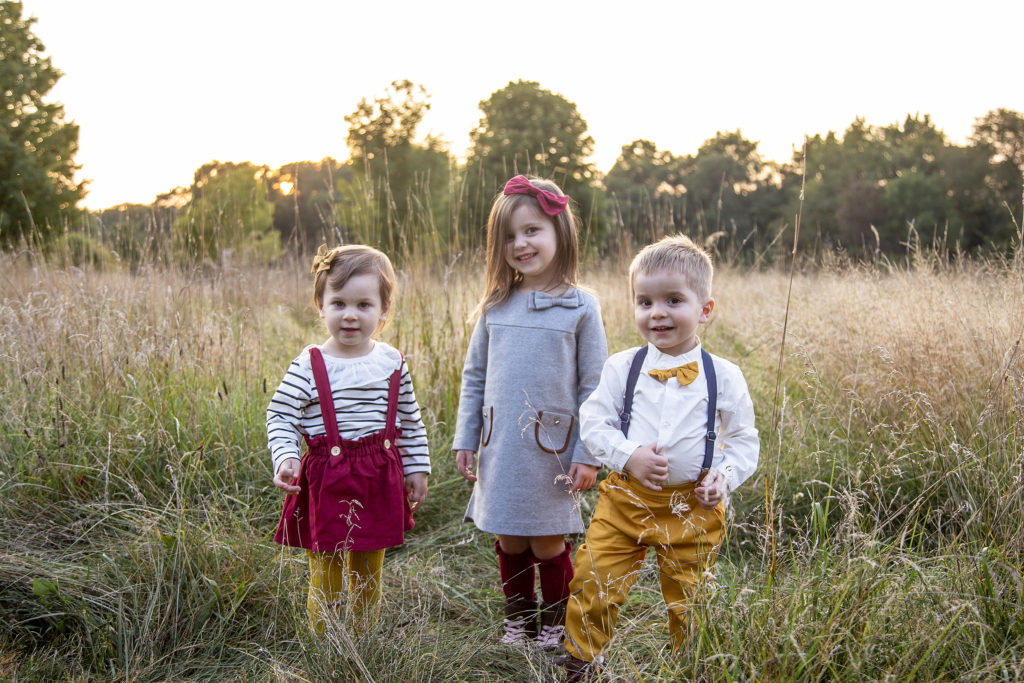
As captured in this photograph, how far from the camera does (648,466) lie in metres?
1.70

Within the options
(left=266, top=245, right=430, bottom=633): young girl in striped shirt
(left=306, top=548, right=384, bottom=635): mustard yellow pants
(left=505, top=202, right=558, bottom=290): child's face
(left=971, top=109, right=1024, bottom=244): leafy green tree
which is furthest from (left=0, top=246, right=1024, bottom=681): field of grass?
(left=971, top=109, right=1024, bottom=244): leafy green tree

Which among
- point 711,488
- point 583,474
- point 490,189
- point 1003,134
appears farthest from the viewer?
point 1003,134

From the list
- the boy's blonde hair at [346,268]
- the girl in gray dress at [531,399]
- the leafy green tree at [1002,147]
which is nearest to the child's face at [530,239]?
the girl in gray dress at [531,399]

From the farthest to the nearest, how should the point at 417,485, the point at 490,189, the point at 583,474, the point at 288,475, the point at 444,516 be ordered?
the point at 490,189, the point at 444,516, the point at 417,485, the point at 583,474, the point at 288,475

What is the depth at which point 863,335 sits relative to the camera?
3.69 meters

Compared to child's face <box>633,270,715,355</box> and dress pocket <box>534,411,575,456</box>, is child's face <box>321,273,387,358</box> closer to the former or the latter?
dress pocket <box>534,411,575,456</box>

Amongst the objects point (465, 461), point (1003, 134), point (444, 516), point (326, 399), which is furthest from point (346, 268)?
point (1003, 134)

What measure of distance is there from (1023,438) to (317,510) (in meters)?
2.09

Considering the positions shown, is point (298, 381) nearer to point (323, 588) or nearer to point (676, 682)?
point (323, 588)

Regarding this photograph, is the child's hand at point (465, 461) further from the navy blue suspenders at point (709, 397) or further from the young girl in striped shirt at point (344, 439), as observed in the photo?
the navy blue suspenders at point (709, 397)

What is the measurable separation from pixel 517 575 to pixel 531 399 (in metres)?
0.56

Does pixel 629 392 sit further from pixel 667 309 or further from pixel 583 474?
pixel 583 474

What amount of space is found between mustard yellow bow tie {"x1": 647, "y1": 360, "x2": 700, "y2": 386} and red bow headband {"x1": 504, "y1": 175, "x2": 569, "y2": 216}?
0.67 meters

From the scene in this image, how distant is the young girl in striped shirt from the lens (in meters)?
1.95
